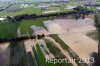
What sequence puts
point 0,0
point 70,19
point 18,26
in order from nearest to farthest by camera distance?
point 18,26
point 70,19
point 0,0

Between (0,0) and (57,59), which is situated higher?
(57,59)

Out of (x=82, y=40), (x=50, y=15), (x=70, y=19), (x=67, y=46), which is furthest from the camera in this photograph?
(x=50, y=15)

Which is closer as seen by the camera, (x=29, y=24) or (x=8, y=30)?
(x=8, y=30)

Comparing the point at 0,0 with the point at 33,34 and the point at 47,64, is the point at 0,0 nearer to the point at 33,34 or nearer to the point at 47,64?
the point at 33,34

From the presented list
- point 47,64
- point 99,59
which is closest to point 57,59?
point 47,64

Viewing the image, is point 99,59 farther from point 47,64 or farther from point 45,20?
point 45,20

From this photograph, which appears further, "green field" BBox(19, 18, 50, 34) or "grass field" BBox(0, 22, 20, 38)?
"green field" BBox(19, 18, 50, 34)

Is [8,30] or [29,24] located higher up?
[8,30]

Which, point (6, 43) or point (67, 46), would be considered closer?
point (67, 46)

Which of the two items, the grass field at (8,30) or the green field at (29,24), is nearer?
the grass field at (8,30)

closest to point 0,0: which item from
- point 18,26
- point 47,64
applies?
point 18,26
